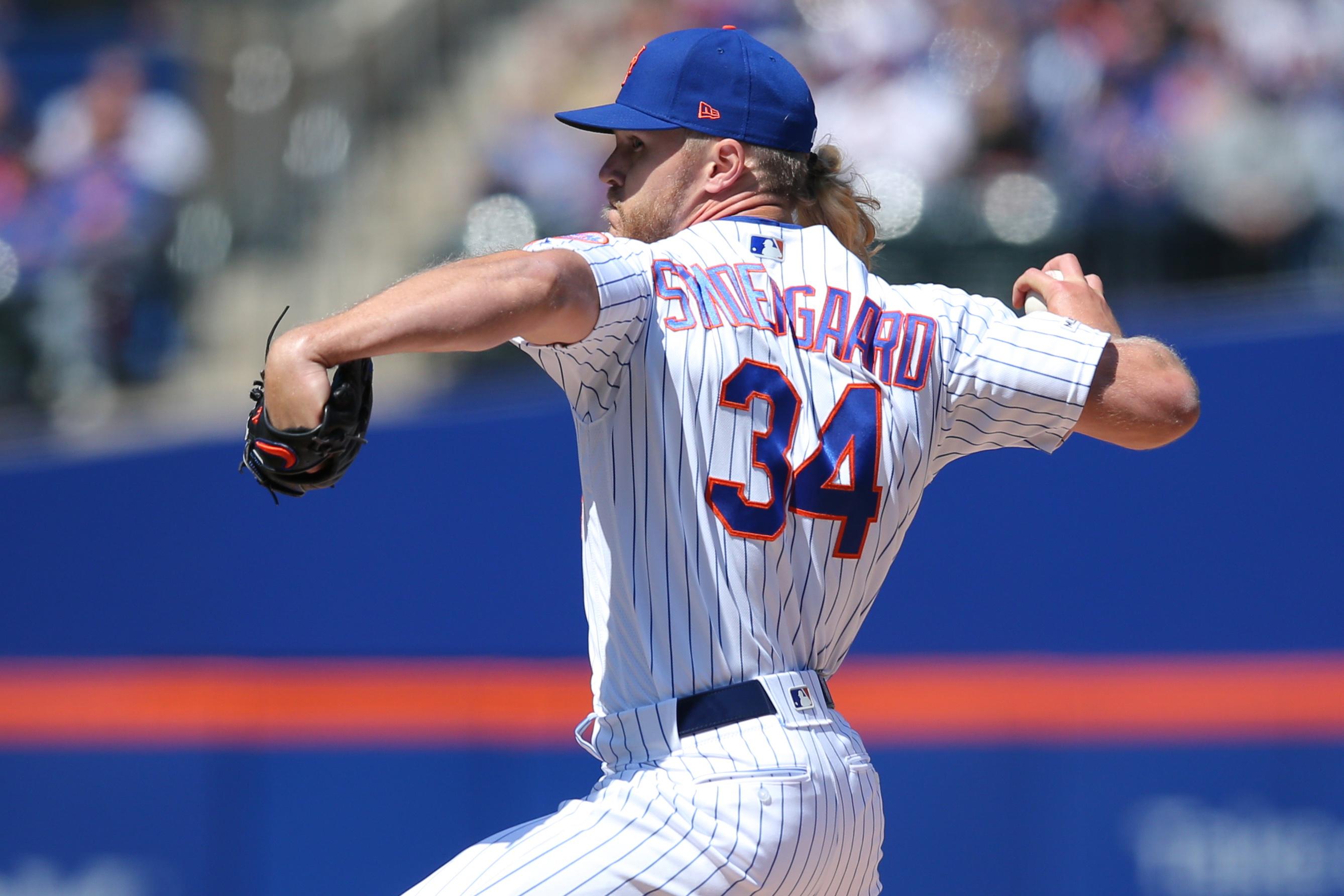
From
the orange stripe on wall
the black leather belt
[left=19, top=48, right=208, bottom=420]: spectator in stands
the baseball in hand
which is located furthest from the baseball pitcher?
[left=19, top=48, right=208, bottom=420]: spectator in stands

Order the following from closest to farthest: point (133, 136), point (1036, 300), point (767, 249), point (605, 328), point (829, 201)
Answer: point (605, 328) < point (767, 249) < point (829, 201) < point (1036, 300) < point (133, 136)

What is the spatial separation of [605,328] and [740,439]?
248 millimetres

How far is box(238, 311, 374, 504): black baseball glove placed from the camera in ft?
5.62

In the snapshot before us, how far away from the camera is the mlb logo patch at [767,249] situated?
6.97ft

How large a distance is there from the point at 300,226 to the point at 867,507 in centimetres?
524

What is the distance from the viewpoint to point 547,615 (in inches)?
225

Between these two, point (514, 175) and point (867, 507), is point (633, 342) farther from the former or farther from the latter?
point (514, 175)

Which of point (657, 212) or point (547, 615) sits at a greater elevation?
point (657, 212)

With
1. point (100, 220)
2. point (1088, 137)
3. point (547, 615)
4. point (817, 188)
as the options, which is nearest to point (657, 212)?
point (817, 188)

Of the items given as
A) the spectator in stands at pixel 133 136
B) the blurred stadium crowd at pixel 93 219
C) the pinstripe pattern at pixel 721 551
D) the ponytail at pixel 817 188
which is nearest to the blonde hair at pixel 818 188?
the ponytail at pixel 817 188

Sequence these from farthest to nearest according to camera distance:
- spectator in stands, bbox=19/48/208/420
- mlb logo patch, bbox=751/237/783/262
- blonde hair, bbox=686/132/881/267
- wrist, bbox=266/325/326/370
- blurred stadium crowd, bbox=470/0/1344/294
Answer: spectator in stands, bbox=19/48/208/420, blurred stadium crowd, bbox=470/0/1344/294, blonde hair, bbox=686/132/881/267, mlb logo patch, bbox=751/237/783/262, wrist, bbox=266/325/326/370

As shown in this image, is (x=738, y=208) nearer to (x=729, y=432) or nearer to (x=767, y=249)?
(x=767, y=249)

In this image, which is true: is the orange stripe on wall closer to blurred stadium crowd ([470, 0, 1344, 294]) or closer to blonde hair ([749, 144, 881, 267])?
blurred stadium crowd ([470, 0, 1344, 294])

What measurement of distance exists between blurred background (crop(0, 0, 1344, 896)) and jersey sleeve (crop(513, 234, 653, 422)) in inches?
136
